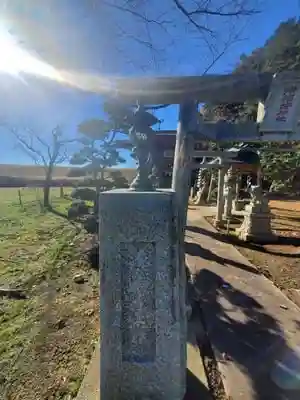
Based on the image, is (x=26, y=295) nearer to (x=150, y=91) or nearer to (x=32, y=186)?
(x=150, y=91)

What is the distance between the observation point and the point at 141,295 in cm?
186

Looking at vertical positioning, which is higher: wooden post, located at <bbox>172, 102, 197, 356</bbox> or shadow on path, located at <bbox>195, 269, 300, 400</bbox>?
wooden post, located at <bbox>172, 102, 197, 356</bbox>

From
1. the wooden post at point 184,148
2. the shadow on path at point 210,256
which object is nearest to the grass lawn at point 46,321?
the wooden post at point 184,148

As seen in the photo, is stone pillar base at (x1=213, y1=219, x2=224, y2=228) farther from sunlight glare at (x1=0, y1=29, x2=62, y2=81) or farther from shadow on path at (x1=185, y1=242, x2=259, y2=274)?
sunlight glare at (x1=0, y1=29, x2=62, y2=81)

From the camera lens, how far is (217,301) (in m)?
4.07

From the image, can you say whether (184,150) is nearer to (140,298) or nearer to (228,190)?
(140,298)

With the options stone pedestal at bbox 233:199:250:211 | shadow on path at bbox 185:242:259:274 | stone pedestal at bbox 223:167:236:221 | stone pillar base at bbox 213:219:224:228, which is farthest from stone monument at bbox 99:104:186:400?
stone pedestal at bbox 233:199:250:211

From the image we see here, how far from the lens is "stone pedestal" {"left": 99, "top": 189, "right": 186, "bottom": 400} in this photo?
1784 mm

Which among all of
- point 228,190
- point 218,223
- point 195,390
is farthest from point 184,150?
point 228,190

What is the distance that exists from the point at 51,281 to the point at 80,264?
939 mm

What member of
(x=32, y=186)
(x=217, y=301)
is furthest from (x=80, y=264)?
(x=32, y=186)

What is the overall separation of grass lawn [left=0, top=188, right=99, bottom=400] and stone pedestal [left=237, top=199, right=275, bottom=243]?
14.1ft

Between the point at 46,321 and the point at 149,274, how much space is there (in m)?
2.57

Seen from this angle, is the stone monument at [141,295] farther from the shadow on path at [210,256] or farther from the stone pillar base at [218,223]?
the stone pillar base at [218,223]
